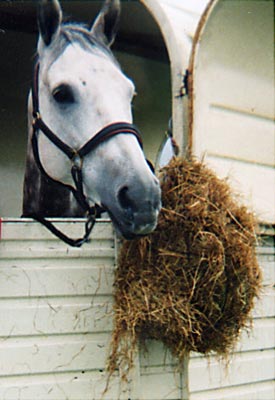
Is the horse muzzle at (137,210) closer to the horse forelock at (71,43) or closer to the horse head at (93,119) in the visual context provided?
the horse head at (93,119)

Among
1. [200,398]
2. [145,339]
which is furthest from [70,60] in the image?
[200,398]

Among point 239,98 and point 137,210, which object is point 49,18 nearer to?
point 137,210

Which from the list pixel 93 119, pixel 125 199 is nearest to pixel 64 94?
pixel 93 119

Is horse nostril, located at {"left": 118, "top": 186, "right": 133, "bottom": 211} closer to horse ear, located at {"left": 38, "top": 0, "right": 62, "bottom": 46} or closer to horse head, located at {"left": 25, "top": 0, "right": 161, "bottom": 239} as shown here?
horse head, located at {"left": 25, "top": 0, "right": 161, "bottom": 239}

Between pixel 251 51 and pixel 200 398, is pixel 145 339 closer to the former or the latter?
pixel 200 398

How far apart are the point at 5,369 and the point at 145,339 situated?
561 mm

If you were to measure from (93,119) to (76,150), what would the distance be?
0.14 m

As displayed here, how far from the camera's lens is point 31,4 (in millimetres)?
3320

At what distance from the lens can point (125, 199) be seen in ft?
6.61

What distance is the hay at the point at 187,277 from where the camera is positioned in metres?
2.24

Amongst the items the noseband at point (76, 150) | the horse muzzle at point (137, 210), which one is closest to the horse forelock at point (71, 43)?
the noseband at point (76, 150)

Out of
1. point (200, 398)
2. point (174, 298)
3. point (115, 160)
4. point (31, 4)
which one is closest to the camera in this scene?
point (115, 160)

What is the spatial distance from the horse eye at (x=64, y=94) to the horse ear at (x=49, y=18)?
288 mm

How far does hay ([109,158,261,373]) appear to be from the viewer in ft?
7.36
